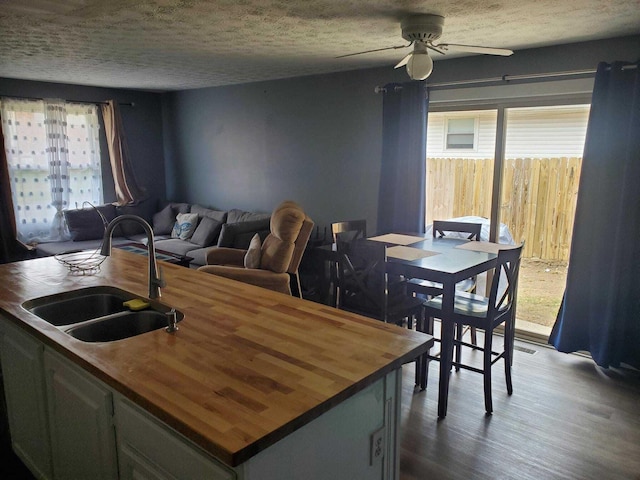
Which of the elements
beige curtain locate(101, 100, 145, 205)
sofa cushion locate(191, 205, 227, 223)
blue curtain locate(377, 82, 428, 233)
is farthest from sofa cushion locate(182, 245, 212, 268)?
blue curtain locate(377, 82, 428, 233)

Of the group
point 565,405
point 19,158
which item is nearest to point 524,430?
point 565,405

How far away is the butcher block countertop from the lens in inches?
48.2

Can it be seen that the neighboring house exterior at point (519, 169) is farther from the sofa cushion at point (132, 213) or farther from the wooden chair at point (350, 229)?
the sofa cushion at point (132, 213)

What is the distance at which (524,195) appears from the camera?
4227 millimetres

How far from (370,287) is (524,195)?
76.9 inches

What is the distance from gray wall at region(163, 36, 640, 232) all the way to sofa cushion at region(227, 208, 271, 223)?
23cm

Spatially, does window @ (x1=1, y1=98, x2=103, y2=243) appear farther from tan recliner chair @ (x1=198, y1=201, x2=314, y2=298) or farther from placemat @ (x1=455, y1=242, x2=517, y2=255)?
placemat @ (x1=455, y1=242, x2=517, y2=255)

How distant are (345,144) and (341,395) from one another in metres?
4.00

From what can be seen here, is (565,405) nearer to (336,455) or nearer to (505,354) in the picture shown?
(505,354)

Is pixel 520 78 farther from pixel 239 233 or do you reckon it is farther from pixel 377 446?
pixel 377 446

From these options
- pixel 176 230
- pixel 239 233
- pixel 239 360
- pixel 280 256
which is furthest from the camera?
pixel 176 230

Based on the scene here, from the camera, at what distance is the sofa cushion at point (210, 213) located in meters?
6.03

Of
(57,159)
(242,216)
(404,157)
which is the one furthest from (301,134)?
(57,159)


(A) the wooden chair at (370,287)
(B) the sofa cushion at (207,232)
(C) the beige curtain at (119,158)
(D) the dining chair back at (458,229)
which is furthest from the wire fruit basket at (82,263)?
(C) the beige curtain at (119,158)
